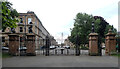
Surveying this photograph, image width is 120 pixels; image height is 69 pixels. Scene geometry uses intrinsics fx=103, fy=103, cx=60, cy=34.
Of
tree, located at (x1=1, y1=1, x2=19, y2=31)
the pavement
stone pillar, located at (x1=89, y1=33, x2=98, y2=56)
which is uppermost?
tree, located at (x1=1, y1=1, x2=19, y2=31)

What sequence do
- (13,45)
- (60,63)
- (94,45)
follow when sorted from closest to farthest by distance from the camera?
(60,63) → (94,45) → (13,45)

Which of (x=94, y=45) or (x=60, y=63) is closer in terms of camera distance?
(x=60, y=63)

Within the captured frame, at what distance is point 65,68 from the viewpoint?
6945mm

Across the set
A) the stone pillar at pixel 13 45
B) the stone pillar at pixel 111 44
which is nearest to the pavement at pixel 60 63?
the stone pillar at pixel 13 45

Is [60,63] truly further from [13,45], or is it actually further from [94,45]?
[13,45]

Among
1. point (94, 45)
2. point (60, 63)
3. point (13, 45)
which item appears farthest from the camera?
point (13, 45)

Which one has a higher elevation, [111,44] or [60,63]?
[111,44]

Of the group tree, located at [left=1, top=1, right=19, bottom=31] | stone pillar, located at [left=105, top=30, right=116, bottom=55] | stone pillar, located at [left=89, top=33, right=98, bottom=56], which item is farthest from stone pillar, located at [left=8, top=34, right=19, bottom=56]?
stone pillar, located at [left=105, top=30, right=116, bottom=55]

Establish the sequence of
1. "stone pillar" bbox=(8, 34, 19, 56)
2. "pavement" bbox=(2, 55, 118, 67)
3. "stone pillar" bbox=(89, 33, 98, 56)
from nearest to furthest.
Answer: "pavement" bbox=(2, 55, 118, 67), "stone pillar" bbox=(89, 33, 98, 56), "stone pillar" bbox=(8, 34, 19, 56)

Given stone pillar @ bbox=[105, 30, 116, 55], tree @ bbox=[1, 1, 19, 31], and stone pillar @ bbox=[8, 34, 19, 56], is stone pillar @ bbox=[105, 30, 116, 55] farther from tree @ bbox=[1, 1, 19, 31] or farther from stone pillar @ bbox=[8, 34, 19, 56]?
tree @ bbox=[1, 1, 19, 31]

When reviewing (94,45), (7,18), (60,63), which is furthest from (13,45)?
(94,45)

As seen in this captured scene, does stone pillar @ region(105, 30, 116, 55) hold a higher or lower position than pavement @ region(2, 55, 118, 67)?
higher

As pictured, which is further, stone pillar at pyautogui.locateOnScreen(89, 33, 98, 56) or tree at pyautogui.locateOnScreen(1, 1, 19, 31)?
stone pillar at pyautogui.locateOnScreen(89, 33, 98, 56)

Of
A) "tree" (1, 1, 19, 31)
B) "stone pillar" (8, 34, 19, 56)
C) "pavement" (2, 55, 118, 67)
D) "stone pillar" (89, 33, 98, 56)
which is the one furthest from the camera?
"stone pillar" (8, 34, 19, 56)
